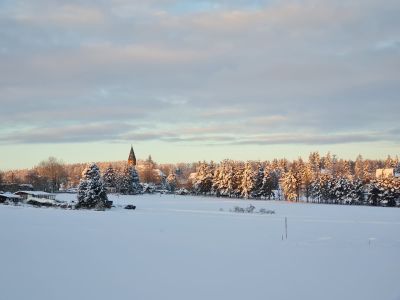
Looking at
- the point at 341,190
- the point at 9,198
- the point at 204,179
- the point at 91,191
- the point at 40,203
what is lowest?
the point at 40,203

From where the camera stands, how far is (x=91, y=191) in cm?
6100

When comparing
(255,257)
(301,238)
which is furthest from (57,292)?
(301,238)

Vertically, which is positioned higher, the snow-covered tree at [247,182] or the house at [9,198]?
the snow-covered tree at [247,182]

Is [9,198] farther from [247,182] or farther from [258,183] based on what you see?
[258,183]

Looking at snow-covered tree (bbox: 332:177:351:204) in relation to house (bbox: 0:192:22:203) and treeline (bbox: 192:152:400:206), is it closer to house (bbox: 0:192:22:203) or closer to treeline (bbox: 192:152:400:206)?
treeline (bbox: 192:152:400:206)

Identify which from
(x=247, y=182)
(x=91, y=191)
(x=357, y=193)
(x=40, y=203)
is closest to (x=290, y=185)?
(x=247, y=182)

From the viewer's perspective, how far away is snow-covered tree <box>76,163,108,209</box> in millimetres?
61000

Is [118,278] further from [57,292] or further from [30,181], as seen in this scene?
[30,181]

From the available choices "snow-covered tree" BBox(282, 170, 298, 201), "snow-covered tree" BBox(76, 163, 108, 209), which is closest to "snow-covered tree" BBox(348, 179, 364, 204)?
"snow-covered tree" BBox(282, 170, 298, 201)

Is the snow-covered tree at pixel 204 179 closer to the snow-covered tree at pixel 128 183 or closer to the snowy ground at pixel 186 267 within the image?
the snow-covered tree at pixel 128 183

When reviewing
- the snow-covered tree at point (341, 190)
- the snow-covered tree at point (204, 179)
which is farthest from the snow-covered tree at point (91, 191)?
the snow-covered tree at point (341, 190)

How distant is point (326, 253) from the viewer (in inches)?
896

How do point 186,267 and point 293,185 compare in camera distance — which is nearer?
point 186,267

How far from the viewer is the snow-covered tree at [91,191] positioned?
6100 cm
